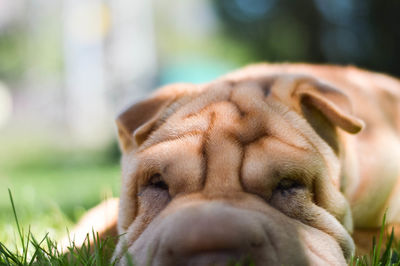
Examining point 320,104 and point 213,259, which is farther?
point 320,104

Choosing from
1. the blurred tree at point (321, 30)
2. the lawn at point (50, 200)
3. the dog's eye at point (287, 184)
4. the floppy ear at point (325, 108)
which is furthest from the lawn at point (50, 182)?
the blurred tree at point (321, 30)

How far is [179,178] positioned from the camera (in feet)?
7.73

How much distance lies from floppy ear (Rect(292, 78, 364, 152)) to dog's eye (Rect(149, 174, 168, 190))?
31.2 inches

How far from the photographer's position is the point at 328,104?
2.70 m

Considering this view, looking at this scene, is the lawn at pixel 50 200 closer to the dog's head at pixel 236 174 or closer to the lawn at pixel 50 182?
the lawn at pixel 50 182

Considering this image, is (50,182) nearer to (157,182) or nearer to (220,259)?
(157,182)

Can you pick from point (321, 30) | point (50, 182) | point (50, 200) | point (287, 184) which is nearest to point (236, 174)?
point (287, 184)

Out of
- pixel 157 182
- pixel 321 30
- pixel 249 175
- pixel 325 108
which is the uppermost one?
pixel 325 108

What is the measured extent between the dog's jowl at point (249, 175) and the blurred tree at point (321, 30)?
912cm

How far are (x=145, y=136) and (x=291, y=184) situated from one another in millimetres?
829

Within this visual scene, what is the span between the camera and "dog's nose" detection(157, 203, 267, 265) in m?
1.86

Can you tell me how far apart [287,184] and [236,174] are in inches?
10.4

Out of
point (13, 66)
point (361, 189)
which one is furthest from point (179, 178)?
point (13, 66)

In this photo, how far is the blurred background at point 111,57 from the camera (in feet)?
38.8
